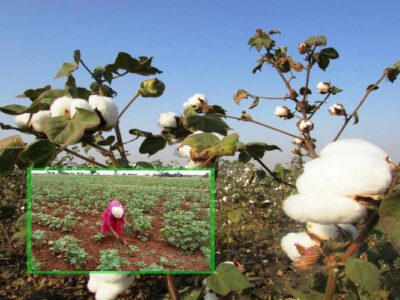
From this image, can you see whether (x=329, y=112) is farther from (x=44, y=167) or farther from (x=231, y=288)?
(x=44, y=167)

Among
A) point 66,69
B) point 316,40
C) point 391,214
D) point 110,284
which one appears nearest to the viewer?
point 391,214

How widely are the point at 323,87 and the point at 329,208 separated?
1899mm

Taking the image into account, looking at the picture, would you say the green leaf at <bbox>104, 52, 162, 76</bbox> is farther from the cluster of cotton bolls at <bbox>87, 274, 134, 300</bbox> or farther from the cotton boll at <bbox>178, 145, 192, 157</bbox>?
the cluster of cotton bolls at <bbox>87, 274, 134, 300</bbox>

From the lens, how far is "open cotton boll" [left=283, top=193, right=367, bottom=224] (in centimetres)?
72

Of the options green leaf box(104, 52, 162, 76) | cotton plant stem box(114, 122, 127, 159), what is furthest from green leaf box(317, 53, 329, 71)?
cotton plant stem box(114, 122, 127, 159)

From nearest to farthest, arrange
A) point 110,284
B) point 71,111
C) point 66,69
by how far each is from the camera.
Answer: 1. point 71,111
2. point 66,69
3. point 110,284

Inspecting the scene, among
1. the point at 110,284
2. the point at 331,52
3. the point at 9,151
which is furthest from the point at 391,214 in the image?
the point at 331,52

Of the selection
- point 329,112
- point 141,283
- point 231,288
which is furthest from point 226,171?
point 231,288

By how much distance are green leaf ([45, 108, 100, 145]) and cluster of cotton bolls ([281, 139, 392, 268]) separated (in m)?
0.46

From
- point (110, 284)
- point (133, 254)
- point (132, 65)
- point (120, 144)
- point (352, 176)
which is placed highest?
point (132, 65)

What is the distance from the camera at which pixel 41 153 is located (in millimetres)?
1040

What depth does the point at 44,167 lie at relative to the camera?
1036mm

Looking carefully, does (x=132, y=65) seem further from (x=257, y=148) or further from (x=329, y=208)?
(x=329, y=208)

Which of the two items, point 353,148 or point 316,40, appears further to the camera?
point 316,40
